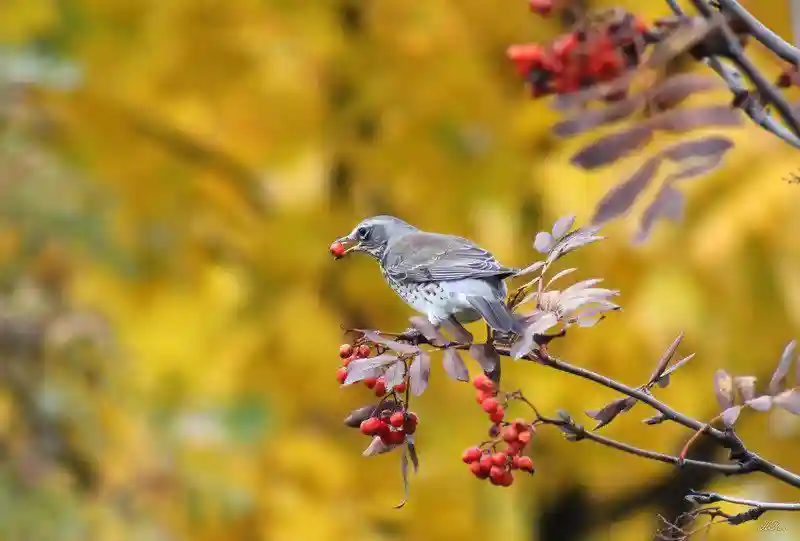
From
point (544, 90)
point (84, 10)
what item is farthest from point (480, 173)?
point (544, 90)

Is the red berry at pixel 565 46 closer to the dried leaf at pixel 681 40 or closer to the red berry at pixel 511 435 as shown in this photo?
the dried leaf at pixel 681 40

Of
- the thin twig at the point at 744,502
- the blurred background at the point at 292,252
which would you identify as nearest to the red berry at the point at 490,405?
the thin twig at the point at 744,502

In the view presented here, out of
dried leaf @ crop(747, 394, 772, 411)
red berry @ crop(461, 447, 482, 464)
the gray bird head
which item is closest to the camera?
dried leaf @ crop(747, 394, 772, 411)

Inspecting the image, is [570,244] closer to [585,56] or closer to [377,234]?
[585,56]

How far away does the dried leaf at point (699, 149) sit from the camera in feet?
2.23

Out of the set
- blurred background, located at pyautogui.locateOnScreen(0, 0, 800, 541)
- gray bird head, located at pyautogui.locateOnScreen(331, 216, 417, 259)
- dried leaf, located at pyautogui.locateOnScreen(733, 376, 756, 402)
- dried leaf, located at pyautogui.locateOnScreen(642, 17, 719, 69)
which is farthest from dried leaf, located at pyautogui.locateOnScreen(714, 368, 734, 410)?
blurred background, located at pyautogui.locateOnScreen(0, 0, 800, 541)

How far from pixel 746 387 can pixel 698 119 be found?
43 centimetres

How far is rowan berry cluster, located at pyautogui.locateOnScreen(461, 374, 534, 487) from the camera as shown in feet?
3.51

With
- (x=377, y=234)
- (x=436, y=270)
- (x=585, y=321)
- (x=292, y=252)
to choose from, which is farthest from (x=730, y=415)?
(x=292, y=252)

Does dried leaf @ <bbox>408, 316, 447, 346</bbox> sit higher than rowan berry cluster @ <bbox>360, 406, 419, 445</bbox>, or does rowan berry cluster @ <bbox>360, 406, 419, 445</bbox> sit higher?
dried leaf @ <bbox>408, 316, 447, 346</bbox>

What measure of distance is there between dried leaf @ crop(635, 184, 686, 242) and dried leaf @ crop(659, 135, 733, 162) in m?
0.03

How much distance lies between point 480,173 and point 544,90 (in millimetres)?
1850

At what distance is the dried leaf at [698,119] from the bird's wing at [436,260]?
0.63 meters

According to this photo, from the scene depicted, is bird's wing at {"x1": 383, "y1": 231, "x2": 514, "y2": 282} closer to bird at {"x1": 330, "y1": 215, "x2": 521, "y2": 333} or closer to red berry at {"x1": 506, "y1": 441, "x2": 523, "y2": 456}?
bird at {"x1": 330, "y1": 215, "x2": 521, "y2": 333}
